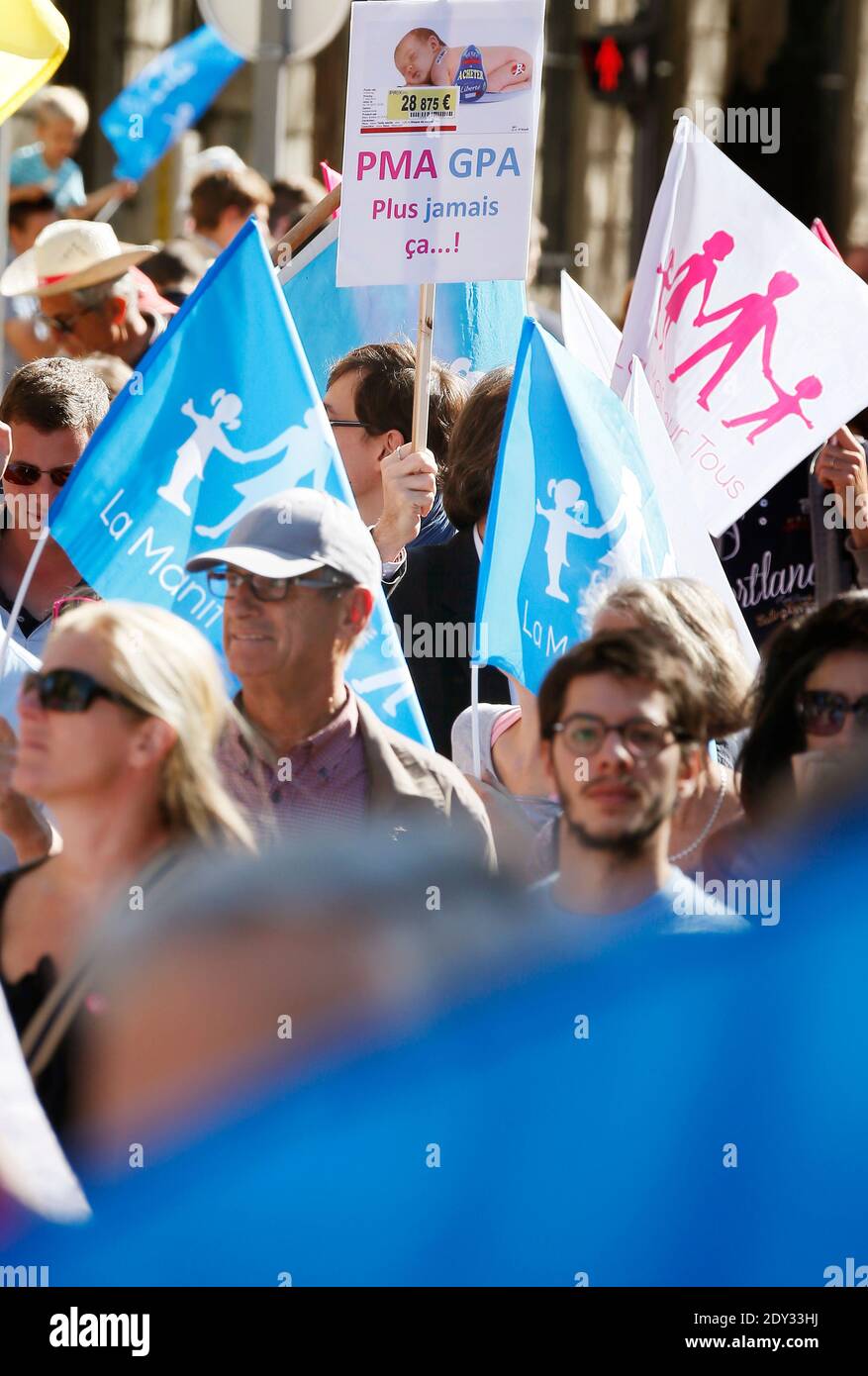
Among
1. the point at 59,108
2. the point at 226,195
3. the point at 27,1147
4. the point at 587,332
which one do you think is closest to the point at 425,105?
the point at 587,332

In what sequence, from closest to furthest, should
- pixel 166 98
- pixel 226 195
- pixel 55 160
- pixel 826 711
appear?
pixel 826 711 → pixel 226 195 → pixel 55 160 → pixel 166 98

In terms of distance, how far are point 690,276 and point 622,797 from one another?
2.44 metres

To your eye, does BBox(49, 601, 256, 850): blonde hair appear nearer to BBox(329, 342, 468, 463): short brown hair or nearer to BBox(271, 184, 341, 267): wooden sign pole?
BBox(329, 342, 468, 463): short brown hair

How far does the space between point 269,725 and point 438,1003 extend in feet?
1.64

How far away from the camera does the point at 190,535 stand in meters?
3.73

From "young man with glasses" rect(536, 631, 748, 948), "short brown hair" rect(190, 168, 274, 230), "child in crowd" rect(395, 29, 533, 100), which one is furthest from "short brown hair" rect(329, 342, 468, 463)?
"short brown hair" rect(190, 168, 274, 230)

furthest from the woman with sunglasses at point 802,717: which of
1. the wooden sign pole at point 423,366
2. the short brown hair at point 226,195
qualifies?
the short brown hair at point 226,195

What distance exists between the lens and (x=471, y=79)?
13.7 feet

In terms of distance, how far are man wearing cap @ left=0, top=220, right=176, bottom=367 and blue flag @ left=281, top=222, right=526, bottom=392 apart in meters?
0.87

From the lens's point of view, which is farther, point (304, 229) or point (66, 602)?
point (304, 229)

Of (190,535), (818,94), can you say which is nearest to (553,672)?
(190,535)

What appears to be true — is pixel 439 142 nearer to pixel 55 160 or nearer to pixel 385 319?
pixel 385 319

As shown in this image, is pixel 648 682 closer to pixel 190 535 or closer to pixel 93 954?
pixel 93 954

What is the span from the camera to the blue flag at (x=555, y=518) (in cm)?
373
